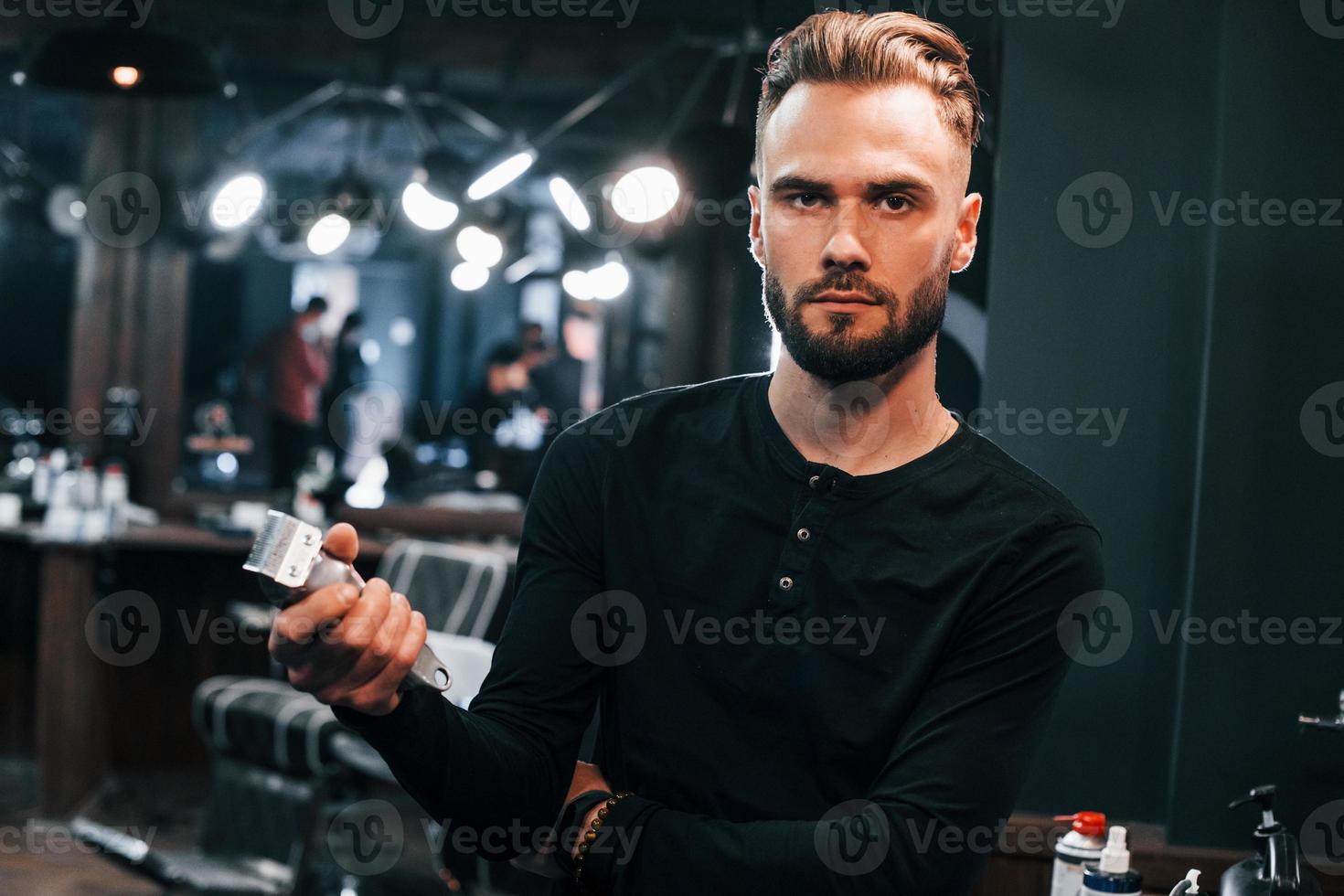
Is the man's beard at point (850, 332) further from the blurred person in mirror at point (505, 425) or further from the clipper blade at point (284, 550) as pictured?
the blurred person in mirror at point (505, 425)

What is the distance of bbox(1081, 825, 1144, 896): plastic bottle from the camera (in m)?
1.51

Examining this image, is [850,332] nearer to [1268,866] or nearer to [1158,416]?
[1158,416]

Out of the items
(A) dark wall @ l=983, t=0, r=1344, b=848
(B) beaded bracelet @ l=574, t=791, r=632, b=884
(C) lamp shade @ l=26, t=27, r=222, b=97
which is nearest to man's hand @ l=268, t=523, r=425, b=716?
(B) beaded bracelet @ l=574, t=791, r=632, b=884

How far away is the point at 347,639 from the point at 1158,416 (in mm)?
1271

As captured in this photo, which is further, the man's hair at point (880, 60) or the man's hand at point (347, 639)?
the man's hair at point (880, 60)

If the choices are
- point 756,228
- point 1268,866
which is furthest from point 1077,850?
point 756,228

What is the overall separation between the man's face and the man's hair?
0.05 feet

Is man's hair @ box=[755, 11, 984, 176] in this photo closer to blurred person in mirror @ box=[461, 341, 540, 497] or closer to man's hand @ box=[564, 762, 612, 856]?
man's hand @ box=[564, 762, 612, 856]

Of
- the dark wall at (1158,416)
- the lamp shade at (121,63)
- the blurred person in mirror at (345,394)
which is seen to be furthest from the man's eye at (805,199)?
the blurred person in mirror at (345,394)

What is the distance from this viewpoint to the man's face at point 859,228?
1.29 meters

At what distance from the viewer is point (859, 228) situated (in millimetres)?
1291

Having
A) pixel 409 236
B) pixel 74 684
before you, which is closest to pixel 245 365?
pixel 409 236

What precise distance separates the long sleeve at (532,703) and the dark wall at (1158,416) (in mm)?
701

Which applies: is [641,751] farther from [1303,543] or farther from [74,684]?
[74,684]
